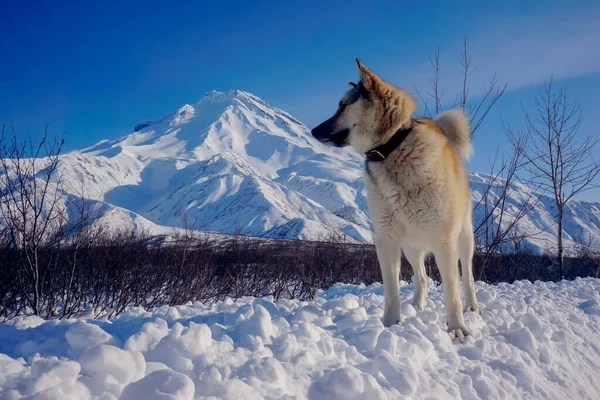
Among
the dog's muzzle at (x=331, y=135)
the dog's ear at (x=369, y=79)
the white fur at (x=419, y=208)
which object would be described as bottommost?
the white fur at (x=419, y=208)

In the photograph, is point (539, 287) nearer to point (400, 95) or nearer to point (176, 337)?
point (400, 95)

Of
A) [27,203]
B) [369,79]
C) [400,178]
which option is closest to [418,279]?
[400,178]

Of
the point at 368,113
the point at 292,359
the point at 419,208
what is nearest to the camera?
the point at 292,359

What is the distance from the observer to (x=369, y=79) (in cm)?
404

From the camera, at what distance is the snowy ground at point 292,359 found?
75.2 inches

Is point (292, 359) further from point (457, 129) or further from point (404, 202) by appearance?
point (457, 129)

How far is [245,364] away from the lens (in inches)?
90.3

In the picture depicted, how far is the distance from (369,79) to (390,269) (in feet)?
5.87

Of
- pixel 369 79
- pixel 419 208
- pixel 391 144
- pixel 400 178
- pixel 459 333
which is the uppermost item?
pixel 369 79

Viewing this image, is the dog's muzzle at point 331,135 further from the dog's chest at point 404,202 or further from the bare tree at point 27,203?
the bare tree at point 27,203

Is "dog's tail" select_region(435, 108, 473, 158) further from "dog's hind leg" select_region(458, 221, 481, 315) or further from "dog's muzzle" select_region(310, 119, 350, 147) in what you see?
"dog's muzzle" select_region(310, 119, 350, 147)

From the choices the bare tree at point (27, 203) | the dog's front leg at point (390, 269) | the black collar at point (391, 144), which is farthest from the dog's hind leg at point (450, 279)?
the bare tree at point (27, 203)

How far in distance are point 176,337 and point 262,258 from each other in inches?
700

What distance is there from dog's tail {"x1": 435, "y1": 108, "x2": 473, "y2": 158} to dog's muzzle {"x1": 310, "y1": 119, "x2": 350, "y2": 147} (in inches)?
50.5
